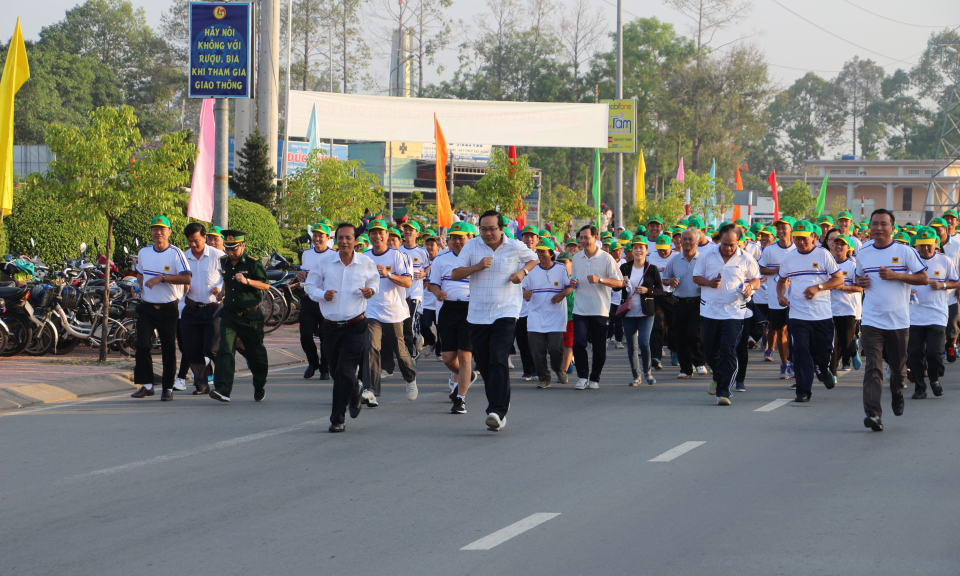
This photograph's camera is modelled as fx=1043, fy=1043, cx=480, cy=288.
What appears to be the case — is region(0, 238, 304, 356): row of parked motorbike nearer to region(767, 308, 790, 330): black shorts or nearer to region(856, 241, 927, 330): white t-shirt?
region(767, 308, 790, 330): black shorts

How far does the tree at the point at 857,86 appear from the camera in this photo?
116 m

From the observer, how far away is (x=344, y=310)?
9.27 meters

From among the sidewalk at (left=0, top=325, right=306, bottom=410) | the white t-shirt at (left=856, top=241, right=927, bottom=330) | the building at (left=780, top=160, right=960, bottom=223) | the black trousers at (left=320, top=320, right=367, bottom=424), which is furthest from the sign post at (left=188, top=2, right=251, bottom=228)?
the building at (left=780, top=160, right=960, bottom=223)

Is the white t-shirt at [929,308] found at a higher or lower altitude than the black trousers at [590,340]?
higher

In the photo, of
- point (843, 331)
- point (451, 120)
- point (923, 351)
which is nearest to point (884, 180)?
point (451, 120)

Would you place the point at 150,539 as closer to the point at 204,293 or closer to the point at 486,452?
the point at 486,452

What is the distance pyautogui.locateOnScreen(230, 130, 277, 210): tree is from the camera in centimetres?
3083

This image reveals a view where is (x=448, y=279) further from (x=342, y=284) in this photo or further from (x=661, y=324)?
(x=661, y=324)

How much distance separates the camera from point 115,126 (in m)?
13.4

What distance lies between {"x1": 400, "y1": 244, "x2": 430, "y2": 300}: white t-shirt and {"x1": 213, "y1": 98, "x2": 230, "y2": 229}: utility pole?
2.77 meters

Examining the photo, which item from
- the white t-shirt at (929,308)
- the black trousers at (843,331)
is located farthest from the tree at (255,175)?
the white t-shirt at (929,308)

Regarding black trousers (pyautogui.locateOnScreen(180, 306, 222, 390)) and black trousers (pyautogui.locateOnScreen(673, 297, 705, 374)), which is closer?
black trousers (pyautogui.locateOnScreen(180, 306, 222, 390))

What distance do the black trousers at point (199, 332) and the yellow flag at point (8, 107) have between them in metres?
3.36

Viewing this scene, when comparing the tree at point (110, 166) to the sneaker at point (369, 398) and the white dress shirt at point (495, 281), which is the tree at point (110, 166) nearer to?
the sneaker at point (369, 398)
